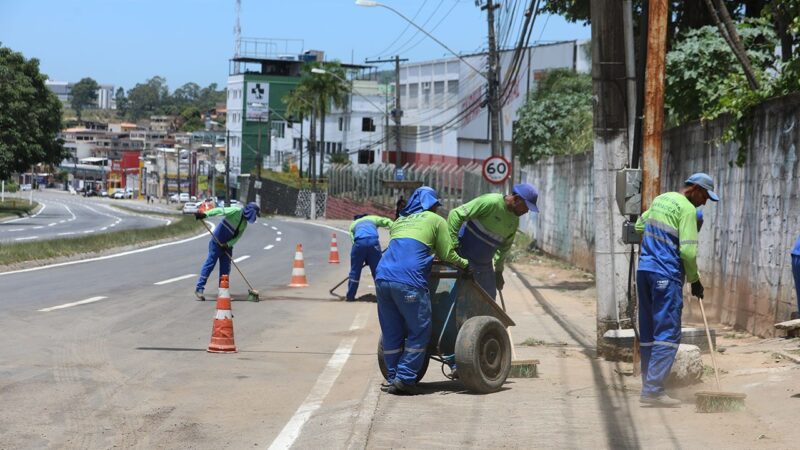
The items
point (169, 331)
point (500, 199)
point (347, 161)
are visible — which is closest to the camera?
point (500, 199)

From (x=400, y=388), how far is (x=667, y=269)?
2.26 meters

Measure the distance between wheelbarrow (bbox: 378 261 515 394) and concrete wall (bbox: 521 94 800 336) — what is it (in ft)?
12.2

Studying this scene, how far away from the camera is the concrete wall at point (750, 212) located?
1197 cm

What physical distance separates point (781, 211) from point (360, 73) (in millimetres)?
110333

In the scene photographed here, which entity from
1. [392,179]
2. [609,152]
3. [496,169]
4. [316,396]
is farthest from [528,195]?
[392,179]

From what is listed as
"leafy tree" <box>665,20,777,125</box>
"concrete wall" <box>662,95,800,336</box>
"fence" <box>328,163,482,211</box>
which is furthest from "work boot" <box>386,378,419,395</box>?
"fence" <box>328,163,482,211</box>

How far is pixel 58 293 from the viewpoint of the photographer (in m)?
17.3

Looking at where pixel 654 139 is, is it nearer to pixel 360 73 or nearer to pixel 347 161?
pixel 347 161

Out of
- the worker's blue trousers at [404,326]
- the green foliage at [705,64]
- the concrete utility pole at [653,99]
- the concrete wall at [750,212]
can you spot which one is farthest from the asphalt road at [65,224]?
the worker's blue trousers at [404,326]

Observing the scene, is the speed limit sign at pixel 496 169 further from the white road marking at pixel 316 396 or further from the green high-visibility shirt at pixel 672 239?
the green high-visibility shirt at pixel 672 239

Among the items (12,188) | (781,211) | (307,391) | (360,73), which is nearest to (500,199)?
(307,391)

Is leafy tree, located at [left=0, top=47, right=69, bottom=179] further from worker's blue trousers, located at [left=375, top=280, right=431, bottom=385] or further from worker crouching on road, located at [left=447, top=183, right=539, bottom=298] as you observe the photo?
worker's blue trousers, located at [left=375, top=280, right=431, bottom=385]

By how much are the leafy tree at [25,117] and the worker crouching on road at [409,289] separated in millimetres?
59691

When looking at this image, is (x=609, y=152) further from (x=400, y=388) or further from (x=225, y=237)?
(x=225, y=237)
